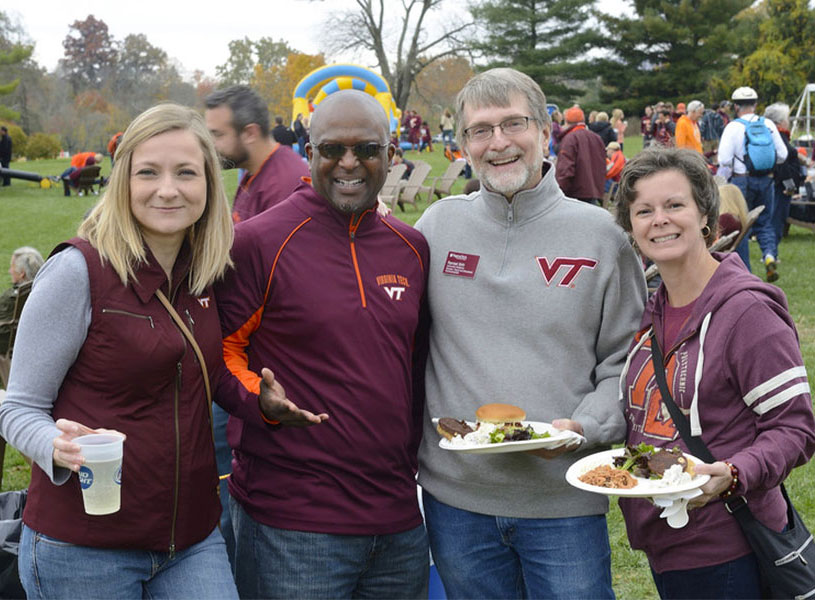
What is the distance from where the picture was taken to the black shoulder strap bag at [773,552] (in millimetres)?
2631

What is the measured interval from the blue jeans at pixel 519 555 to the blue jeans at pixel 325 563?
0.11 metres

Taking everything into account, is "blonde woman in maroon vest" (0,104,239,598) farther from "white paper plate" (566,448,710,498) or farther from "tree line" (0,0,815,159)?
"tree line" (0,0,815,159)

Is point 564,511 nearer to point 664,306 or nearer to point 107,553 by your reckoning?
point 664,306

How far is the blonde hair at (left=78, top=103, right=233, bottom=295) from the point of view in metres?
2.60

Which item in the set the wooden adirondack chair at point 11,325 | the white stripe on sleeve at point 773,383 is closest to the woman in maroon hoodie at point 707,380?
the white stripe on sleeve at point 773,383

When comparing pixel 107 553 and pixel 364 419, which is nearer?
pixel 107 553

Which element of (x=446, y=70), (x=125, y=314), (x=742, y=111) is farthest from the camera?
(x=446, y=70)

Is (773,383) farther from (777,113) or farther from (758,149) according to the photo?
(777,113)

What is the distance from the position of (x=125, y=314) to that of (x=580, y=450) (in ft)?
5.33

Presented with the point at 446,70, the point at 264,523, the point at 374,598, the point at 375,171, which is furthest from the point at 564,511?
the point at 446,70

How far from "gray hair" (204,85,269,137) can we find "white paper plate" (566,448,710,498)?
11.7ft

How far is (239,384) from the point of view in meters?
2.88

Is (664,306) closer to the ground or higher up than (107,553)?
higher up

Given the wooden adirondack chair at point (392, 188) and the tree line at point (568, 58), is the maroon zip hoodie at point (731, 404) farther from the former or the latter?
the tree line at point (568, 58)
